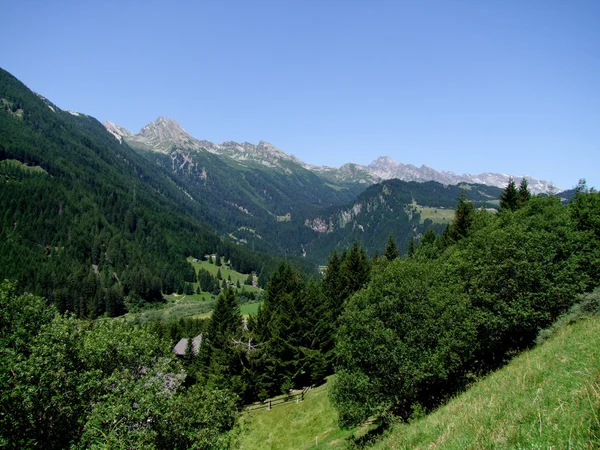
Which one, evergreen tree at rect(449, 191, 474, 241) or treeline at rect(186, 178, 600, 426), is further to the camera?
evergreen tree at rect(449, 191, 474, 241)

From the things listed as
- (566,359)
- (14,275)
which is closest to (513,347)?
(566,359)

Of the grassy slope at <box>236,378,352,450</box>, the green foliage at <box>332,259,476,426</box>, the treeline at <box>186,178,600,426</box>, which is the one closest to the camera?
the green foliage at <box>332,259,476,426</box>

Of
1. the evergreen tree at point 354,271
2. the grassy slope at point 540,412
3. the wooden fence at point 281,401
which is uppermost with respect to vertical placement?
the grassy slope at point 540,412

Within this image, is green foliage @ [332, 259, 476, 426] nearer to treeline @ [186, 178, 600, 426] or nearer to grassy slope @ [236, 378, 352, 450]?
treeline @ [186, 178, 600, 426]

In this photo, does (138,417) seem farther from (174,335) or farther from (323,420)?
(174,335)

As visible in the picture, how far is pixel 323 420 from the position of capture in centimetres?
4009

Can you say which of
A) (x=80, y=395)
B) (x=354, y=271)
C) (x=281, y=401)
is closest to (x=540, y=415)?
(x=80, y=395)

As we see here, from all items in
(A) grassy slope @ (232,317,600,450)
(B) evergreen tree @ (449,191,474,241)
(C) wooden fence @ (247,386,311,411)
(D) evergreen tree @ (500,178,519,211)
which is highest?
(D) evergreen tree @ (500,178,519,211)

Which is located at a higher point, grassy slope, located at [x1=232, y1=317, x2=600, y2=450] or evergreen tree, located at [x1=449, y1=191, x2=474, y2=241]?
evergreen tree, located at [x1=449, y1=191, x2=474, y2=241]

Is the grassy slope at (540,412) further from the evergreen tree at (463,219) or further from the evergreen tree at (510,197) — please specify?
the evergreen tree at (510,197)

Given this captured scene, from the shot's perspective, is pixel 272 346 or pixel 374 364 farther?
pixel 272 346

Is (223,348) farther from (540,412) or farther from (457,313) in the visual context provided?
(540,412)

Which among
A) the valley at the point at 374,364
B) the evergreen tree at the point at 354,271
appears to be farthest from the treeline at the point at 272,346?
the evergreen tree at the point at 354,271

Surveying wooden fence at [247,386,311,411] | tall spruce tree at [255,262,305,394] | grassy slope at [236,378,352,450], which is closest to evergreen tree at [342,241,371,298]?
tall spruce tree at [255,262,305,394]
